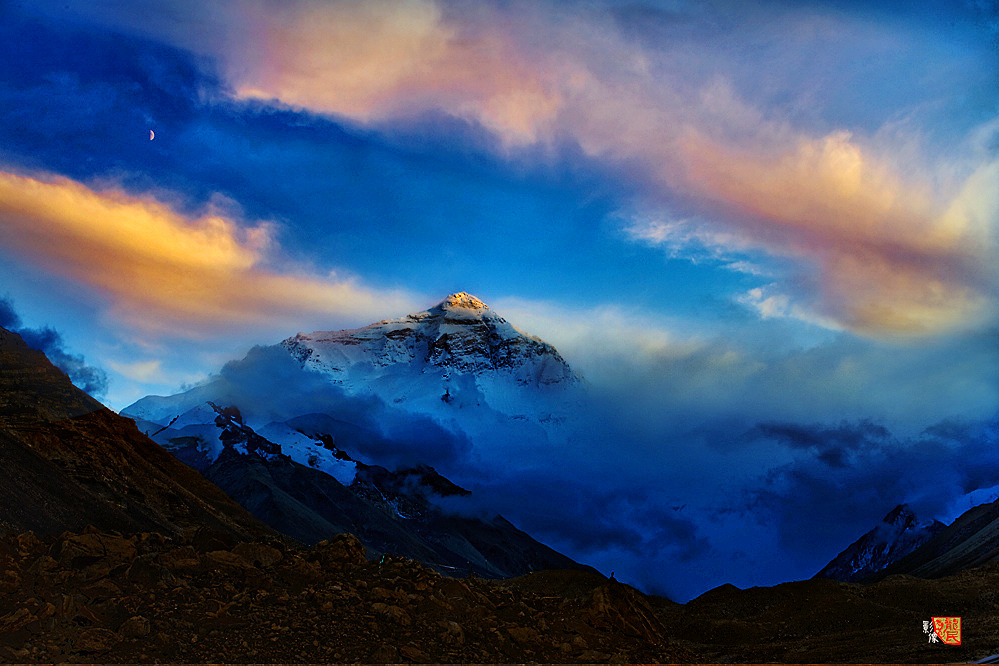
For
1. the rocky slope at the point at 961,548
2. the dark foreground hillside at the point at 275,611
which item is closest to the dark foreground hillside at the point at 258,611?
the dark foreground hillside at the point at 275,611

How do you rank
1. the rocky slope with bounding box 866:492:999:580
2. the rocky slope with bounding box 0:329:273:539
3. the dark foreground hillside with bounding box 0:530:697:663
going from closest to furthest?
the dark foreground hillside with bounding box 0:530:697:663
the rocky slope with bounding box 0:329:273:539
the rocky slope with bounding box 866:492:999:580

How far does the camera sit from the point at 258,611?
81.7 ft

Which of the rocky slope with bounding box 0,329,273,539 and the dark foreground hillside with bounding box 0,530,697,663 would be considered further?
the rocky slope with bounding box 0,329,273,539

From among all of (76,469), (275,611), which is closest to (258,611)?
(275,611)

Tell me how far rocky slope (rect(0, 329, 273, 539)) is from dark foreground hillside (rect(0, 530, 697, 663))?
839 centimetres

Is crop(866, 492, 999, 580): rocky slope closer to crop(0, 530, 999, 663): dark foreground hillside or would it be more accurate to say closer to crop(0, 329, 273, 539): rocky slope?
crop(0, 530, 999, 663): dark foreground hillside

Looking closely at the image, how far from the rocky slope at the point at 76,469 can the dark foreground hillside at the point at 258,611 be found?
27.5ft

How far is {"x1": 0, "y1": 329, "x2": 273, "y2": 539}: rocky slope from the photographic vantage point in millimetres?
39781

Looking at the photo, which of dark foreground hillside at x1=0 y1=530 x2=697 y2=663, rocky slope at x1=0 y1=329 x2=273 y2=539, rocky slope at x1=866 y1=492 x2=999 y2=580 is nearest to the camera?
dark foreground hillside at x1=0 y1=530 x2=697 y2=663

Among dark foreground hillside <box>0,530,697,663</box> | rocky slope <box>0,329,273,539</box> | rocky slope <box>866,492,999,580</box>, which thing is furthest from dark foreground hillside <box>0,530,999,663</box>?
rocky slope <box>866,492,999,580</box>

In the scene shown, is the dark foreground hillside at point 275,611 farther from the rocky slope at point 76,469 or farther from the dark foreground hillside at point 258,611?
the rocky slope at point 76,469

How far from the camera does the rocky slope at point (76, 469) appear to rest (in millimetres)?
39781

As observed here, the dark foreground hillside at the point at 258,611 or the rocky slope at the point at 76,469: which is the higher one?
the rocky slope at the point at 76,469

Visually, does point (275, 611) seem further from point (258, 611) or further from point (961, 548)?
point (961, 548)
